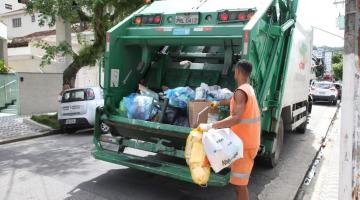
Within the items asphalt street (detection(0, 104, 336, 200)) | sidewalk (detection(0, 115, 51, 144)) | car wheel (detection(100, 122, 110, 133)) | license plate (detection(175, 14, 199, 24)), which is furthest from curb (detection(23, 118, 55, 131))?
license plate (detection(175, 14, 199, 24))

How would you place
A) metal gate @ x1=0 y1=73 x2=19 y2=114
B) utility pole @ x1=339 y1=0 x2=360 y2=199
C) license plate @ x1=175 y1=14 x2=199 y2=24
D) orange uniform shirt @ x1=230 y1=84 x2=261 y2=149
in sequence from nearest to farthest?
utility pole @ x1=339 y1=0 x2=360 y2=199, orange uniform shirt @ x1=230 y1=84 x2=261 y2=149, license plate @ x1=175 y1=14 x2=199 y2=24, metal gate @ x1=0 y1=73 x2=19 y2=114

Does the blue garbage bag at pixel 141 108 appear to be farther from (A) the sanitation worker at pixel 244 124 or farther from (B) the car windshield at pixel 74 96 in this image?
(B) the car windshield at pixel 74 96

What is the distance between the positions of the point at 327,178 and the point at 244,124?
279 centimetres

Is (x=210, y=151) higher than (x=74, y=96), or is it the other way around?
(x=74, y=96)

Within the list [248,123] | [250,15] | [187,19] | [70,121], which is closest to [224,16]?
[250,15]

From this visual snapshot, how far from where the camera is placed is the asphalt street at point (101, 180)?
512 centimetres

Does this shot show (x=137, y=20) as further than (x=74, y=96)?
No

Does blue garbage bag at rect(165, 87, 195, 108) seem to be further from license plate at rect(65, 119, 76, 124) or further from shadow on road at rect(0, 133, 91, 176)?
license plate at rect(65, 119, 76, 124)

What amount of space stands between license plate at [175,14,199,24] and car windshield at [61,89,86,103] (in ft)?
19.1

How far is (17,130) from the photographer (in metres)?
10.9

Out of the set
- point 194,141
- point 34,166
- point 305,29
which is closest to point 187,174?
point 194,141

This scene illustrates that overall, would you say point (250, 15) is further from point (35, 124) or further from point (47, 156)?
point (35, 124)

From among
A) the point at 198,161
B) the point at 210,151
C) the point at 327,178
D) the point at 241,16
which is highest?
the point at 241,16

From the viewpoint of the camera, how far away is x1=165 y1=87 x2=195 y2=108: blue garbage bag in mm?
5273
